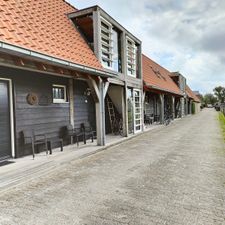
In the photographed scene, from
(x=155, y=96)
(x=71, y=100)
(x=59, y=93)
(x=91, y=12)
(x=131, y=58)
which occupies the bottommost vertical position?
(x=71, y=100)

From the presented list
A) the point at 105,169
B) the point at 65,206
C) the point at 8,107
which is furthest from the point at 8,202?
the point at 8,107

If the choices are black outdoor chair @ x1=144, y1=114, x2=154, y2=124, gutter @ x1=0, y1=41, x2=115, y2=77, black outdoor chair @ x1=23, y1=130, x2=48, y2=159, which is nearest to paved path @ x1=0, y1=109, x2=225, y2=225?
black outdoor chair @ x1=23, y1=130, x2=48, y2=159

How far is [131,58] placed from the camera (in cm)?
1310

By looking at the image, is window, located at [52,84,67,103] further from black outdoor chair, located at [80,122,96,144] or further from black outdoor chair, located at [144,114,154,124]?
black outdoor chair, located at [144,114,154,124]

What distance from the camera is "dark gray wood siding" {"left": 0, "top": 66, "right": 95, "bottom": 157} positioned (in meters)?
7.05

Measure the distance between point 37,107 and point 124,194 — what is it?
14.9 ft

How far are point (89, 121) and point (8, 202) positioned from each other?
6846 mm

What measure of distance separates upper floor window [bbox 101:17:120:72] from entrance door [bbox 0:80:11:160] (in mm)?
4184

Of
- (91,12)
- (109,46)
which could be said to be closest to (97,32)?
(91,12)

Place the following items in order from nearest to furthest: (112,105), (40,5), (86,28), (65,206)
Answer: (65,206) → (40,5) → (86,28) → (112,105)

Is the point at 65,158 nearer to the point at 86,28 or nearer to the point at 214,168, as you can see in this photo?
the point at 214,168

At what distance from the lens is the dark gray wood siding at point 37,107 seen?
7.05 m

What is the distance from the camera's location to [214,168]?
6.00 metres

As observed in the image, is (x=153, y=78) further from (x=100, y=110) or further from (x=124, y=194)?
(x=124, y=194)
